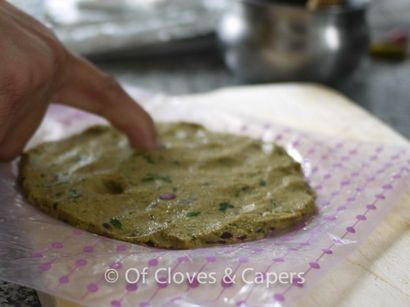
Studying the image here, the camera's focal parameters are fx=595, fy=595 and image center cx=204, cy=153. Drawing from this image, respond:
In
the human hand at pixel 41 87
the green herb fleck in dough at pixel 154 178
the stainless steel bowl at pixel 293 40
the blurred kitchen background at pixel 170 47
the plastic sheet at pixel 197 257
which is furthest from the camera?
the blurred kitchen background at pixel 170 47

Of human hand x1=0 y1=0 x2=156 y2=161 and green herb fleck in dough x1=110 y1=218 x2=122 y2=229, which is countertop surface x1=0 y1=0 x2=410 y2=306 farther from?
green herb fleck in dough x1=110 y1=218 x2=122 y2=229

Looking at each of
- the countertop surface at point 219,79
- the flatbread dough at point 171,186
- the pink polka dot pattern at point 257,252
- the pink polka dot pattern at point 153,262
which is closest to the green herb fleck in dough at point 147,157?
the flatbread dough at point 171,186

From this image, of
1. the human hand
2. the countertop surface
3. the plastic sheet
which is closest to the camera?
the plastic sheet

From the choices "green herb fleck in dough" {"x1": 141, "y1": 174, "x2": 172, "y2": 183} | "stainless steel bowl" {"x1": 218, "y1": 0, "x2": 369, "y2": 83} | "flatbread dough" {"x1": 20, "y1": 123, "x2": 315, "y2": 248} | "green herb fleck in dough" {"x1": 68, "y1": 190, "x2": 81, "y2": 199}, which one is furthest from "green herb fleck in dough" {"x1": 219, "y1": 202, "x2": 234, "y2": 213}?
"stainless steel bowl" {"x1": 218, "y1": 0, "x2": 369, "y2": 83}

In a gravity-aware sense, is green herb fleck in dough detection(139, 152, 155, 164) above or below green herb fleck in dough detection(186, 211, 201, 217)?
below

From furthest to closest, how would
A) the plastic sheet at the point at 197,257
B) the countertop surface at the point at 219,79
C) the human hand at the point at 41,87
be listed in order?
the countertop surface at the point at 219,79
the human hand at the point at 41,87
the plastic sheet at the point at 197,257

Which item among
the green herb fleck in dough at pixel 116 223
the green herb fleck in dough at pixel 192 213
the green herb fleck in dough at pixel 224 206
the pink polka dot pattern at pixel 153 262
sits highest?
the green herb fleck in dough at pixel 224 206

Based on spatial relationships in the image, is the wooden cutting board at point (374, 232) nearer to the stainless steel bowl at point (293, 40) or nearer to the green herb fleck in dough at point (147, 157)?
the stainless steel bowl at point (293, 40)
